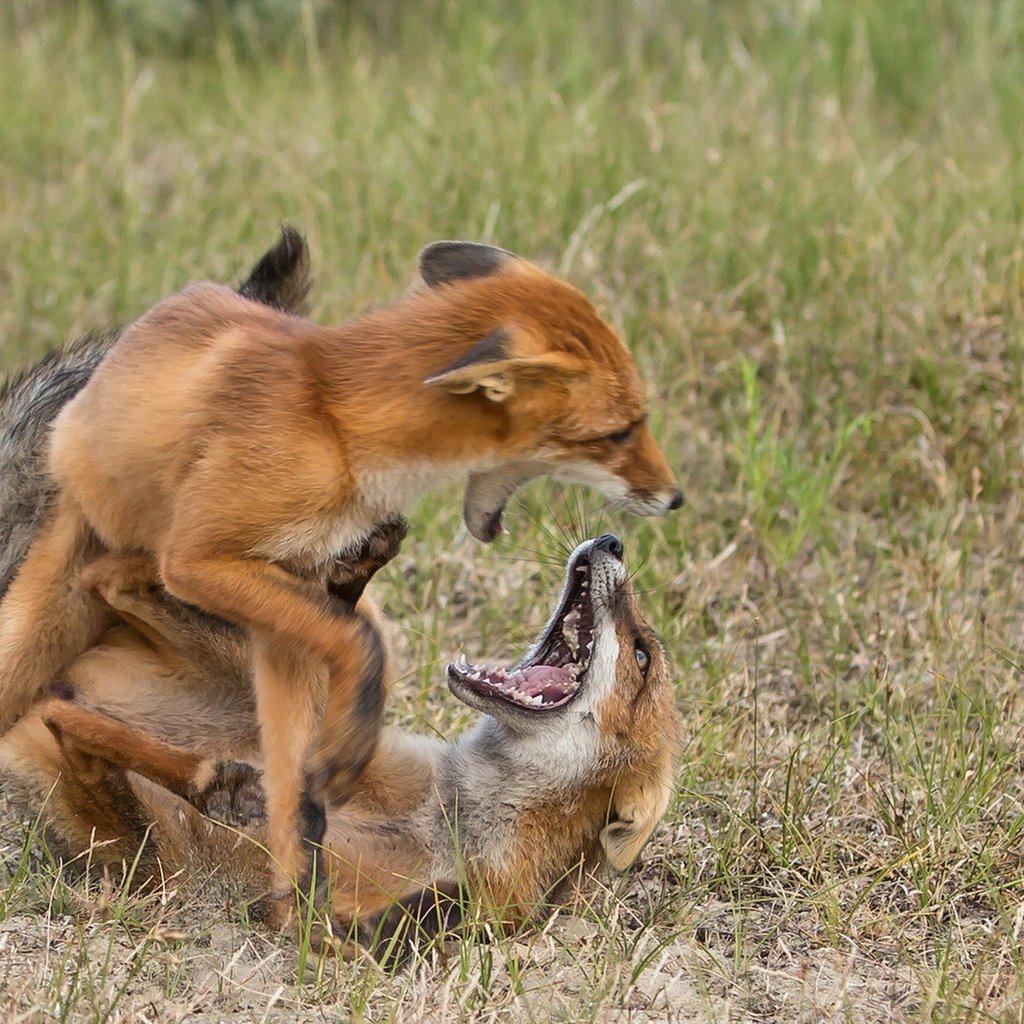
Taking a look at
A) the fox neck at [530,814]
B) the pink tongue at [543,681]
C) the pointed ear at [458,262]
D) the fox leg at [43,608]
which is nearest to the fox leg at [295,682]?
the fox neck at [530,814]

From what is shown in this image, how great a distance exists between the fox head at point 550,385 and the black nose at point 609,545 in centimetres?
56

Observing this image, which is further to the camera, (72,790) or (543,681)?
(543,681)

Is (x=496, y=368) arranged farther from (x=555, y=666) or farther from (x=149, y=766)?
(x=149, y=766)

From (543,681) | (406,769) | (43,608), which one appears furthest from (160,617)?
(543,681)

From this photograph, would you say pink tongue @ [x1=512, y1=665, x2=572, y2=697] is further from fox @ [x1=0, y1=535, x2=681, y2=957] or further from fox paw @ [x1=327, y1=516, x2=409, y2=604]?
fox paw @ [x1=327, y1=516, x2=409, y2=604]

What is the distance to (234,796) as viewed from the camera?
430 cm

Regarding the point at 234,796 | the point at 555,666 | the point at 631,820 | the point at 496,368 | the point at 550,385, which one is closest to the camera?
the point at 496,368

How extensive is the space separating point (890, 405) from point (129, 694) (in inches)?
153

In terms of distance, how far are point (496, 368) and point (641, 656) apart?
4.14 ft

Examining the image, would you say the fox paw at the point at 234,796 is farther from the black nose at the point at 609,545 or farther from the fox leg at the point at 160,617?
the black nose at the point at 609,545

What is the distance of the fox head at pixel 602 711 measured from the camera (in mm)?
4551

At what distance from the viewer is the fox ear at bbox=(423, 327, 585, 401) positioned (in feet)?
12.5

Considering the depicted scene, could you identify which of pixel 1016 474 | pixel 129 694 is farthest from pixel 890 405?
pixel 129 694

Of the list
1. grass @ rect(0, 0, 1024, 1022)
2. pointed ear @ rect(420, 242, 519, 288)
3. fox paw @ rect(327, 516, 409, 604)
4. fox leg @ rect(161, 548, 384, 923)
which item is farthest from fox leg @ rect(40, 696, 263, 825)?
pointed ear @ rect(420, 242, 519, 288)
